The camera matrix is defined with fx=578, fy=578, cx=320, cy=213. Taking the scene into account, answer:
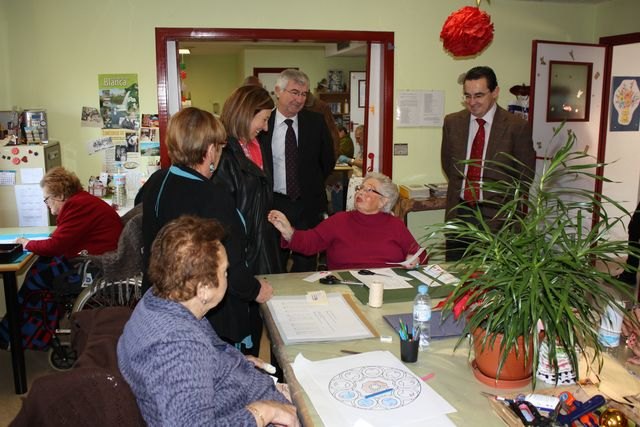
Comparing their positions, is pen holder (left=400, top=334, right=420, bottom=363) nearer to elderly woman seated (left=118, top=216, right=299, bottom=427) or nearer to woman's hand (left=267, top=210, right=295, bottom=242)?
elderly woman seated (left=118, top=216, right=299, bottom=427)

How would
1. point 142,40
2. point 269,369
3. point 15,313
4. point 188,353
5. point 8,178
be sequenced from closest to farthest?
1. point 188,353
2. point 269,369
3. point 15,313
4. point 8,178
5. point 142,40

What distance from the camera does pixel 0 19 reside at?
13.6 ft

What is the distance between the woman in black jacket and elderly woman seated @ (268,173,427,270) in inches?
5.2

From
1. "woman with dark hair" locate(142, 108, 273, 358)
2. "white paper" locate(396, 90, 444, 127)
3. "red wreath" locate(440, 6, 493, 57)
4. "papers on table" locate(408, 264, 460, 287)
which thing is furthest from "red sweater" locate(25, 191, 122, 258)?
"white paper" locate(396, 90, 444, 127)

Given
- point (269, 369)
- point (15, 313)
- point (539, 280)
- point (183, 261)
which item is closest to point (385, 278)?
point (269, 369)

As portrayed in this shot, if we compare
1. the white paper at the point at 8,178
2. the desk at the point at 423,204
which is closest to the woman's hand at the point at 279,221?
the desk at the point at 423,204

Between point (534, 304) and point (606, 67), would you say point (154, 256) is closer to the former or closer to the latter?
point (534, 304)

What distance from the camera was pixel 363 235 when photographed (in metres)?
2.86

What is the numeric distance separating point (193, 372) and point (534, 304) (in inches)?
33.6

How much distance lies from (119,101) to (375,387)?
136 inches

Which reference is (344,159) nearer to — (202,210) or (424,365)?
(202,210)

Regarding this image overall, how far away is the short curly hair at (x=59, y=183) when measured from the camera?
3342 millimetres

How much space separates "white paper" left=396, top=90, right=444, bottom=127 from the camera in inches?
185

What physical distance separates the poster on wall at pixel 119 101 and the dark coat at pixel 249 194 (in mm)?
2028
